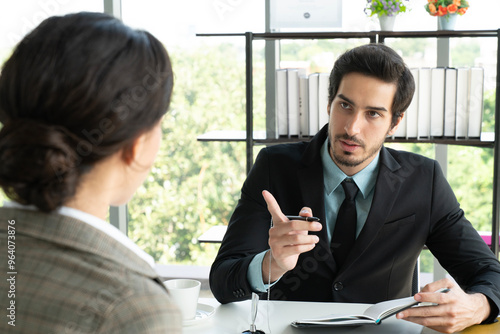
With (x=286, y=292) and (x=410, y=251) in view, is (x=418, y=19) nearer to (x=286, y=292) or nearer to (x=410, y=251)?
(x=410, y=251)

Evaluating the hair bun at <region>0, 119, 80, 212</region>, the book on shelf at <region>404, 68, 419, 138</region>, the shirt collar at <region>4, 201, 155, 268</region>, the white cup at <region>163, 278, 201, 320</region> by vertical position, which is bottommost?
the white cup at <region>163, 278, 201, 320</region>

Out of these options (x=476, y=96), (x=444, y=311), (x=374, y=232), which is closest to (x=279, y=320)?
(x=444, y=311)

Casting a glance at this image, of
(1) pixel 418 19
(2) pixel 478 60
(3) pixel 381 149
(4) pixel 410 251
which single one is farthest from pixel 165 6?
(4) pixel 410 251

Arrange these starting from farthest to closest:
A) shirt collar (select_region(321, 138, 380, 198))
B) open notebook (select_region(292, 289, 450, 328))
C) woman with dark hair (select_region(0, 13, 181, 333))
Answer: shirt collar (select_region(321, 138, 380, 198)) → open notebook (select_region(292, 289, 450, 328)) → woman with dark hair (select_region(0, 13, 181, 333))

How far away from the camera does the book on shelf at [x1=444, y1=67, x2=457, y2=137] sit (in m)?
2.41

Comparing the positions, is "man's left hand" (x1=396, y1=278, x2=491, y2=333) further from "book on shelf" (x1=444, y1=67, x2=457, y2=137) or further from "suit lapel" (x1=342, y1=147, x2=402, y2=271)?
"book on shelf" (x1=444, y1=67, x2=457, y2=137)

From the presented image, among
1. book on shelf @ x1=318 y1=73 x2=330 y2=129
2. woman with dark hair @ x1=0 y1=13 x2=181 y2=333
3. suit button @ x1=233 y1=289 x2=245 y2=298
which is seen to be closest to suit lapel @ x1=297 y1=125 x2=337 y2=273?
suit button @ x1=233 y1=289 x2=245 y2=298

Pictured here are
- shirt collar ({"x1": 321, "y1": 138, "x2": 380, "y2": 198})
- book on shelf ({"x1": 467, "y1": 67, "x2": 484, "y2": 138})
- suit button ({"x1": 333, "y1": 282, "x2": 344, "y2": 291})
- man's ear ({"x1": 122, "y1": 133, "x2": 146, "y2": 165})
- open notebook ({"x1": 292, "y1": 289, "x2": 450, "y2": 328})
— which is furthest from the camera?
book on shelf ({"x1": 467, "y1": 67, "x2": 484, "y2": 138})

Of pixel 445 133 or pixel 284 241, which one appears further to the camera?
pixel 445 133

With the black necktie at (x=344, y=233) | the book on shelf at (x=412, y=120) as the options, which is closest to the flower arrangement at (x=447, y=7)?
the book on shelf at (x=412, y=120)

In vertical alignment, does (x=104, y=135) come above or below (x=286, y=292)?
above

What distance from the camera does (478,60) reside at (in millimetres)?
3645

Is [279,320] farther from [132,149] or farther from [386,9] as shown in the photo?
[386,9]

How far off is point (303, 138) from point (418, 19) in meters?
1.15
